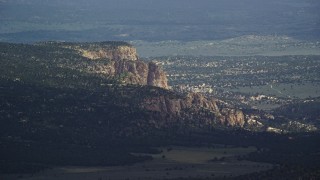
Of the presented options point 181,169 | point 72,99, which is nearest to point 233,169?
point 181,169

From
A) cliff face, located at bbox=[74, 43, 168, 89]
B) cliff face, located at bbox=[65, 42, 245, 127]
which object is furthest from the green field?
cliff face, located at bbox=[74, 43, 168, 89]

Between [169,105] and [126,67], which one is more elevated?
[126,67]

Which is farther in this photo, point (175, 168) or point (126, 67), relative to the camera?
point (126, 67)

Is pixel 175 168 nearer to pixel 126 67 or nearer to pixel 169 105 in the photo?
pixel 169 105

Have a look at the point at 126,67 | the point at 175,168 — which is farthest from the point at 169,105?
the point at 126,67

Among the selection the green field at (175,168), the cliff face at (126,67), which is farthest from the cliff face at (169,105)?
the green field at (175,168)

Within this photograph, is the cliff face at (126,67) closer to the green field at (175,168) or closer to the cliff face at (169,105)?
the cliff face at (169,105)
